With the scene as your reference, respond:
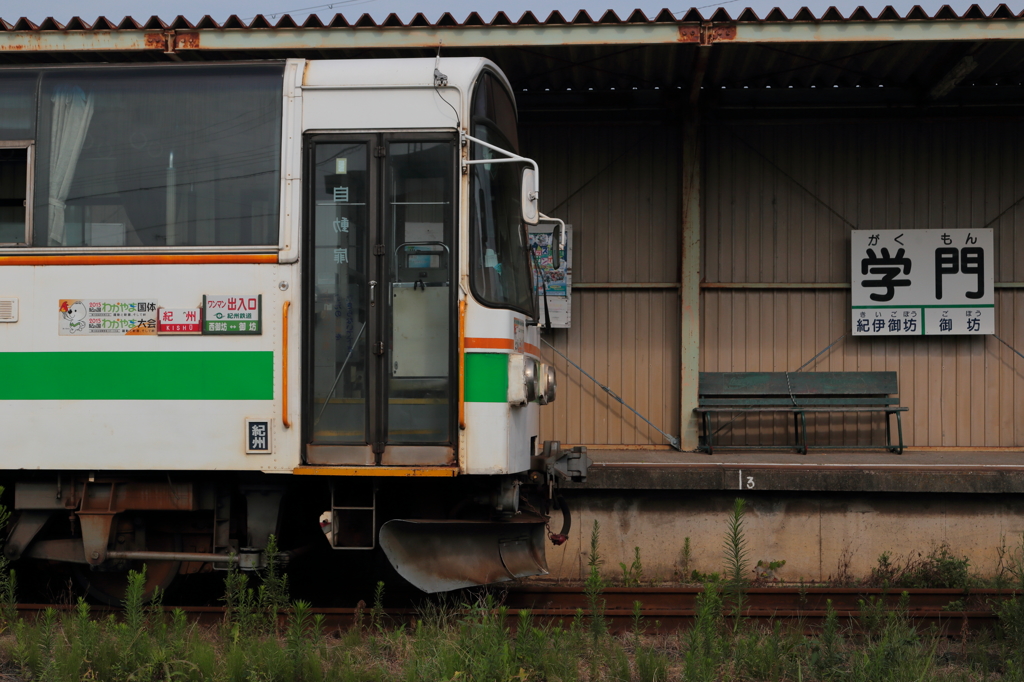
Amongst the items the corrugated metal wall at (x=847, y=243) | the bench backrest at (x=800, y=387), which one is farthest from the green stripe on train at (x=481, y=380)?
the corrugated metal wall at (x=847, y=243)

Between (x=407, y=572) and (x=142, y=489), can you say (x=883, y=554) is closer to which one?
(x=407, y=572)

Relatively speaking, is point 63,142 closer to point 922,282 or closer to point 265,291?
point 265,291

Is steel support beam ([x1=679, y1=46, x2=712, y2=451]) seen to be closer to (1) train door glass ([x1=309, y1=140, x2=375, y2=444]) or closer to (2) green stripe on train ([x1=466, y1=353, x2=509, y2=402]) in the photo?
(2) green stripe on train ([x1=466, y1=353, x2=509, y2=402])

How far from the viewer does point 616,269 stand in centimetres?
873

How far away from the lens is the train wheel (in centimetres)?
521

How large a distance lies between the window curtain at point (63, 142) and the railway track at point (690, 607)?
2.45m

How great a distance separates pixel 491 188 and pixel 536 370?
4.15 ft

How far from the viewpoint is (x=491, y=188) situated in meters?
4.88

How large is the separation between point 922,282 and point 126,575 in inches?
315

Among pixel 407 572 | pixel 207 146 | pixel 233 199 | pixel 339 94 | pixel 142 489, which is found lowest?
pixel 407 572

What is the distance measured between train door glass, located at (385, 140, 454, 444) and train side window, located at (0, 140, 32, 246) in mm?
2246

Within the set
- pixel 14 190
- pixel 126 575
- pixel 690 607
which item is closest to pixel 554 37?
pixel 14 190

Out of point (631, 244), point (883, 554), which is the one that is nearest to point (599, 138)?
point (631, 244)

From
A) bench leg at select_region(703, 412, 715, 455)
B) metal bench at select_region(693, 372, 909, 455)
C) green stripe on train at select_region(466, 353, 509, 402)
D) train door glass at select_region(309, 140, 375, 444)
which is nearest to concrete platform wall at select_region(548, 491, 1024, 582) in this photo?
bench leg at select_region(703, 412, 715, 455)
